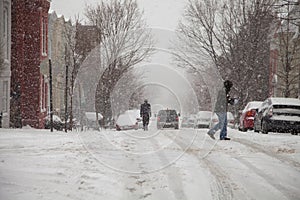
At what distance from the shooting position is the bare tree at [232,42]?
42188 mm

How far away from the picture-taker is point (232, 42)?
43.2 meters

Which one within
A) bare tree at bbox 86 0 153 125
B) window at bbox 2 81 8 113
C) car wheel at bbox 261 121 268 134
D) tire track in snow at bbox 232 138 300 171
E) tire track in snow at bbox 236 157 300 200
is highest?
bare tree at bbox 86 0 153 125

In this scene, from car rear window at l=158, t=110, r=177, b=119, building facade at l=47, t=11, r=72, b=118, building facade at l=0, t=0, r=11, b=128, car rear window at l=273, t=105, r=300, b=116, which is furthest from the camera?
building facade at l=47, t=11, r=72, b=118

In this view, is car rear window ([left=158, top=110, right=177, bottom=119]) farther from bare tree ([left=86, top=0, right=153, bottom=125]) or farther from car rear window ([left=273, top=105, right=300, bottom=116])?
car rear window ([left=273, top=105, right=300, bottom=116])

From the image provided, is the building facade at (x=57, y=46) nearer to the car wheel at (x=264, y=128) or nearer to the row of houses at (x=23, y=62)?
the row of houses at (x=23, y=62)

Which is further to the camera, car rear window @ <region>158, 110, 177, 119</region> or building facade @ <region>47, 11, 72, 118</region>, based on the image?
building facade @ <region>47, 11, 72, 118</region>

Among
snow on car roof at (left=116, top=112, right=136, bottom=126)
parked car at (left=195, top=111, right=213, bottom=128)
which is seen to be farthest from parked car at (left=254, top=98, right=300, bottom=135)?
parked car at (left=195, top=111, right=213, bottom=128)

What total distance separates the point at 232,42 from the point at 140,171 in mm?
35022

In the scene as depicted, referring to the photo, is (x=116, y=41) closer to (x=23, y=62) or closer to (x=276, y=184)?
(x=23, y=62)

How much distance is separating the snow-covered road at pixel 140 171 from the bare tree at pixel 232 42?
2961 cm

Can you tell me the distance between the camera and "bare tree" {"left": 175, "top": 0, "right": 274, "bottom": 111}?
138 ft

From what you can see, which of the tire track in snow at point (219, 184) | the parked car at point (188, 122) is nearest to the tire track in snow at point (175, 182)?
the tire track in snow at point (219, 184)

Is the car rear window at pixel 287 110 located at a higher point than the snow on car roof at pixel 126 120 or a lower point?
higher

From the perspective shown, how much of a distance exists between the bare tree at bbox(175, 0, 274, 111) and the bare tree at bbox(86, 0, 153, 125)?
36.3 feet
